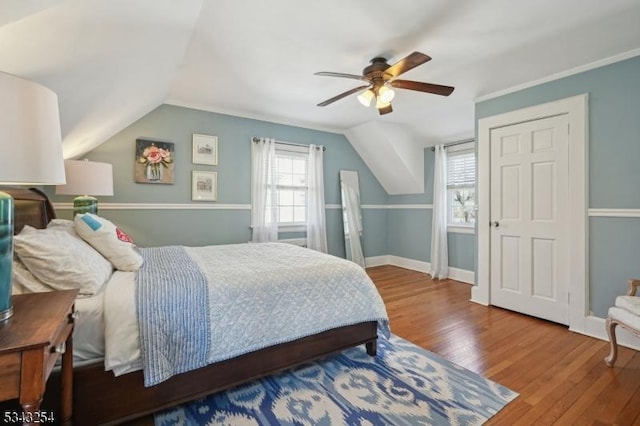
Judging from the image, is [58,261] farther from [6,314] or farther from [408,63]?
[408,63]

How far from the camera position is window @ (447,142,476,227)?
4387 mm

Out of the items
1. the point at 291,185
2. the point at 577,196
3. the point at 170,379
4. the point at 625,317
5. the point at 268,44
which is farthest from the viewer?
the point at 291,185

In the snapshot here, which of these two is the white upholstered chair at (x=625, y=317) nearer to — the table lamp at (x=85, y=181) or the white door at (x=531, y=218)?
the white door at (x=531, y=218)

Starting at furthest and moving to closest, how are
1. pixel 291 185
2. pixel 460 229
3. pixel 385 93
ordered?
pixel 291 185 → pixel 460 229 → pixel 385 93

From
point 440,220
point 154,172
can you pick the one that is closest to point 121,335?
point 154,172

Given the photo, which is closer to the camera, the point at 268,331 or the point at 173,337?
the point at 173,337

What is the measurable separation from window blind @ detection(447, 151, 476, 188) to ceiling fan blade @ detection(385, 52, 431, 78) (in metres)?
2.63

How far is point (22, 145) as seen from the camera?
790mm

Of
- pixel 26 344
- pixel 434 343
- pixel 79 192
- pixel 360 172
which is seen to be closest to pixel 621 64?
pixel 434 343

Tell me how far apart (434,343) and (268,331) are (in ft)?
4.95

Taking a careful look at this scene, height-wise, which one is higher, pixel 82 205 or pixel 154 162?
pixel 154 162

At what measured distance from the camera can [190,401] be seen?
171 cm

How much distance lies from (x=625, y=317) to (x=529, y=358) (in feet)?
2.19

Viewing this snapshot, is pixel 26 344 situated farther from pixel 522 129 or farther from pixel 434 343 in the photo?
pixel 522 129
